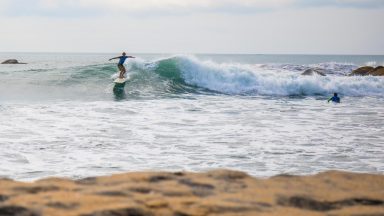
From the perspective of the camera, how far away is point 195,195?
2676mm

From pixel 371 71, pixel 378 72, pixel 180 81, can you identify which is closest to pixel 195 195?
pixel 180 81

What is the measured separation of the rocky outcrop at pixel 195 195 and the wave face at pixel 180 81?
54.2ft

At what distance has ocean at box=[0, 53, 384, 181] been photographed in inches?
265

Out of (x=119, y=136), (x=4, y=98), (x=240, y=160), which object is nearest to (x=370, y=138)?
(x=240, y=160)

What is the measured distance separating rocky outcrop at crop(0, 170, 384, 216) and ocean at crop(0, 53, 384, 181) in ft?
9.83

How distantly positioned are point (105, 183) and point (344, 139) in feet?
24.0

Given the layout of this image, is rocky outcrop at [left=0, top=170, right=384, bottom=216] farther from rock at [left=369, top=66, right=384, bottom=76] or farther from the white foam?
rock at [left=369, top=66, right=384, bottom=76]

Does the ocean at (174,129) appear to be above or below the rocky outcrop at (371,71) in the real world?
below

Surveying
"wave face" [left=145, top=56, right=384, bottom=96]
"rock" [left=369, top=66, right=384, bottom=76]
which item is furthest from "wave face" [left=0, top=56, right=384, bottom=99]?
"rock" [left=369, top=66, right=384, bottom=76]

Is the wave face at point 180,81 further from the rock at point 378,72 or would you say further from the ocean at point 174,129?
the rock at point 378,72

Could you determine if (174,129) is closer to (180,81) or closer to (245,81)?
(180,81)

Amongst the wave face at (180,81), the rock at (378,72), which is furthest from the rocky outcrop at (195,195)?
the rock at (378,72)

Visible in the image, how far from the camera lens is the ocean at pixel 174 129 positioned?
6719 mm

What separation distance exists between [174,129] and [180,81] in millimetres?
12507
